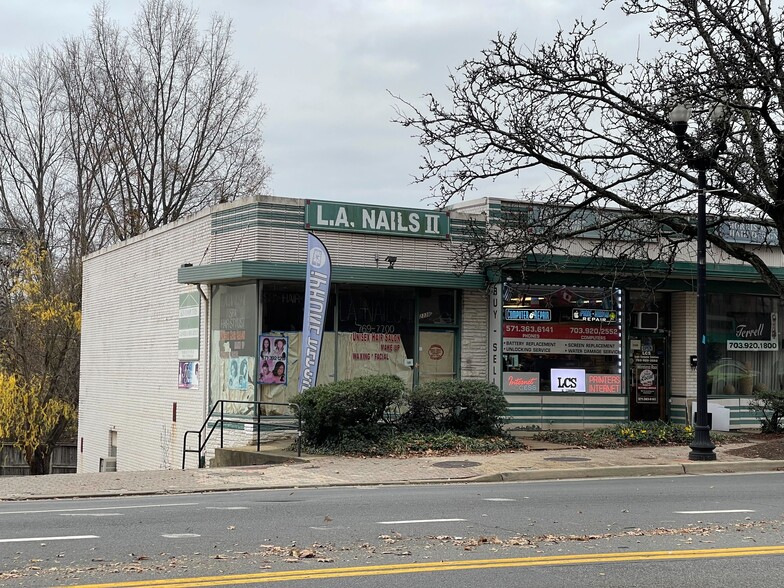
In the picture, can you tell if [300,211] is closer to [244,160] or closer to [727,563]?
[727,563]

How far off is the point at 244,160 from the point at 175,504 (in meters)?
30.8

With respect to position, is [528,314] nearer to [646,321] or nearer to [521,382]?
[521,382]

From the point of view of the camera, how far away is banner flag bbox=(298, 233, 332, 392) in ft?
66.3

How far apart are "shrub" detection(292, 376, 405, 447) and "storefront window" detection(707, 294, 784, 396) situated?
1011 cm

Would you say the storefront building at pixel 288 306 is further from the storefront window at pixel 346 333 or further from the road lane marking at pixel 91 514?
the road lane marking at pixel 91 514

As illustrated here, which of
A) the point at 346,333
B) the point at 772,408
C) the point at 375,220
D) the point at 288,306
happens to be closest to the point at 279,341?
the point at 288,306

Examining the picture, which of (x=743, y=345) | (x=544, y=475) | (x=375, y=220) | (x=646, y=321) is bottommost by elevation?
(x=544, y=475)

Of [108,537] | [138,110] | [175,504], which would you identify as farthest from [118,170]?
[108,537]

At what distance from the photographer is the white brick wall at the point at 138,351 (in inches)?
965

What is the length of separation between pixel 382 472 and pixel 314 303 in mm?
4601

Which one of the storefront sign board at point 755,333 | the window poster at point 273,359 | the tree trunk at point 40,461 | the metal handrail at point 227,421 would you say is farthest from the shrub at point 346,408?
the tree trunk at point 40,461

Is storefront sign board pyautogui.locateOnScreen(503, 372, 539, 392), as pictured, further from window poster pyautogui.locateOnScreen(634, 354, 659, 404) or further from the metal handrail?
the metal handrail

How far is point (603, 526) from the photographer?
10672mm

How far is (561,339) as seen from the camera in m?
23.8
